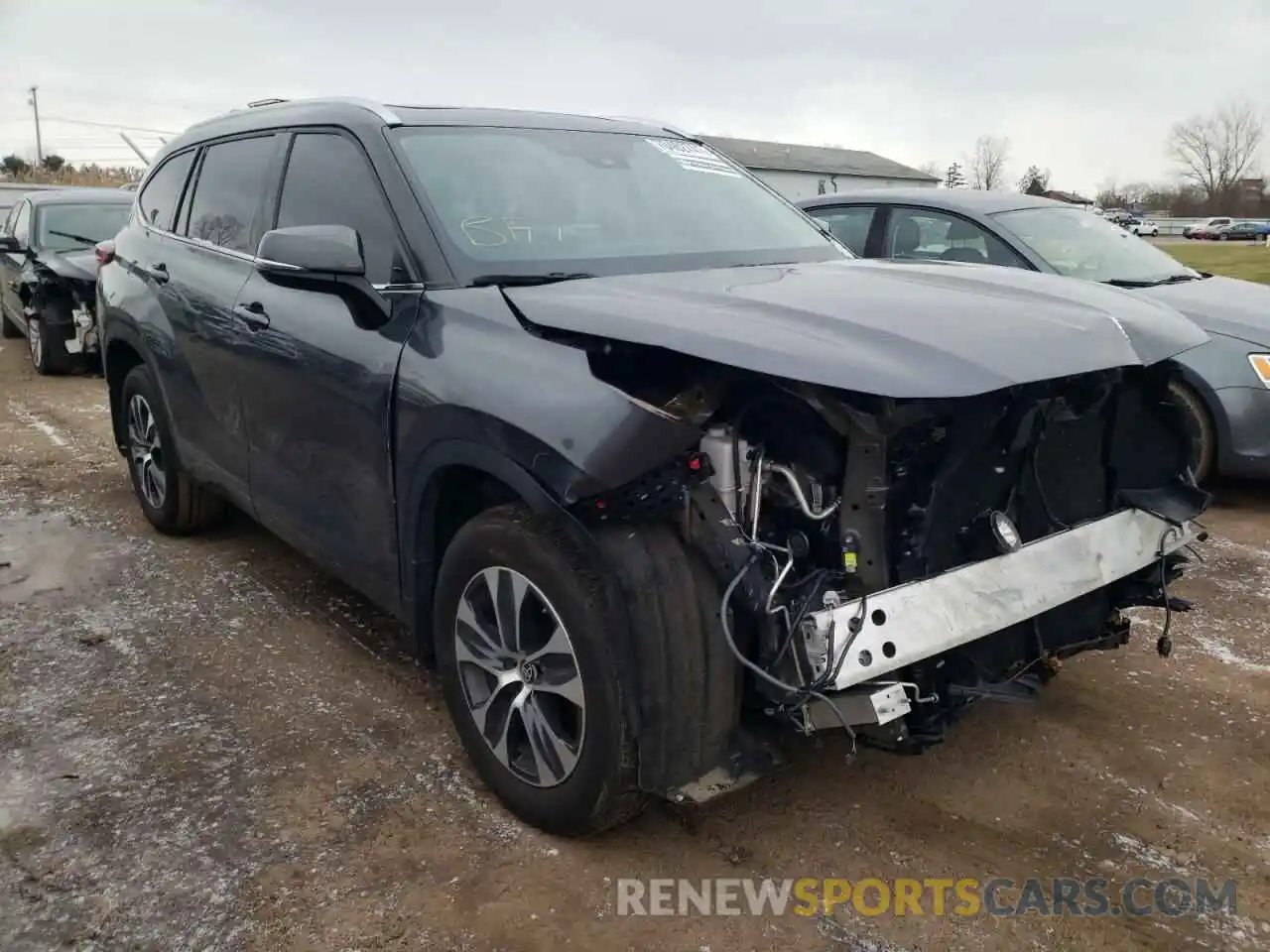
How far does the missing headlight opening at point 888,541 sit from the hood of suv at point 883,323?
143 millimetres

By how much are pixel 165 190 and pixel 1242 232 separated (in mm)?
66980

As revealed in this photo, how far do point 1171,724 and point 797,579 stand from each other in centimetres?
176

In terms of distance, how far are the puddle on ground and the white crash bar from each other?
12.2 ft

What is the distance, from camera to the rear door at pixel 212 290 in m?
3.98

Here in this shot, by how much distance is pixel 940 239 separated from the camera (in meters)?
6.43

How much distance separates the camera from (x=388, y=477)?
3.05 m

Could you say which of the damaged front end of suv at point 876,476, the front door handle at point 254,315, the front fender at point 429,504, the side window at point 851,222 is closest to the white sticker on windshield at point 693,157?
Result: the damaged front end of suv at point 876,476

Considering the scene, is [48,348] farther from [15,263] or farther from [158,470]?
[158,470]

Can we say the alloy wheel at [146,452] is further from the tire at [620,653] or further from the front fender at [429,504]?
the tire at [620,653]

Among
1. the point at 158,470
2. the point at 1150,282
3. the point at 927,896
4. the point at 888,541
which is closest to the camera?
the point at 888,541

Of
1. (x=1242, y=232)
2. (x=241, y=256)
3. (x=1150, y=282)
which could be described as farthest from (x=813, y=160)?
(x=241, y=256)

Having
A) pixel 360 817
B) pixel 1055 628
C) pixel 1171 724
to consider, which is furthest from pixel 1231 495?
pixel 360 817

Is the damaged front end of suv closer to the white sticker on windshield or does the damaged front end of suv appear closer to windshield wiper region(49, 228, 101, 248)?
the white sticker on windshield

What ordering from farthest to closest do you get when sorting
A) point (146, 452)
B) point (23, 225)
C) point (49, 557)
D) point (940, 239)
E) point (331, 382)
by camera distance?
point (23, 225) < point (940, 239) < point (146, 452) < point (49, 557) < point (331, 382)
